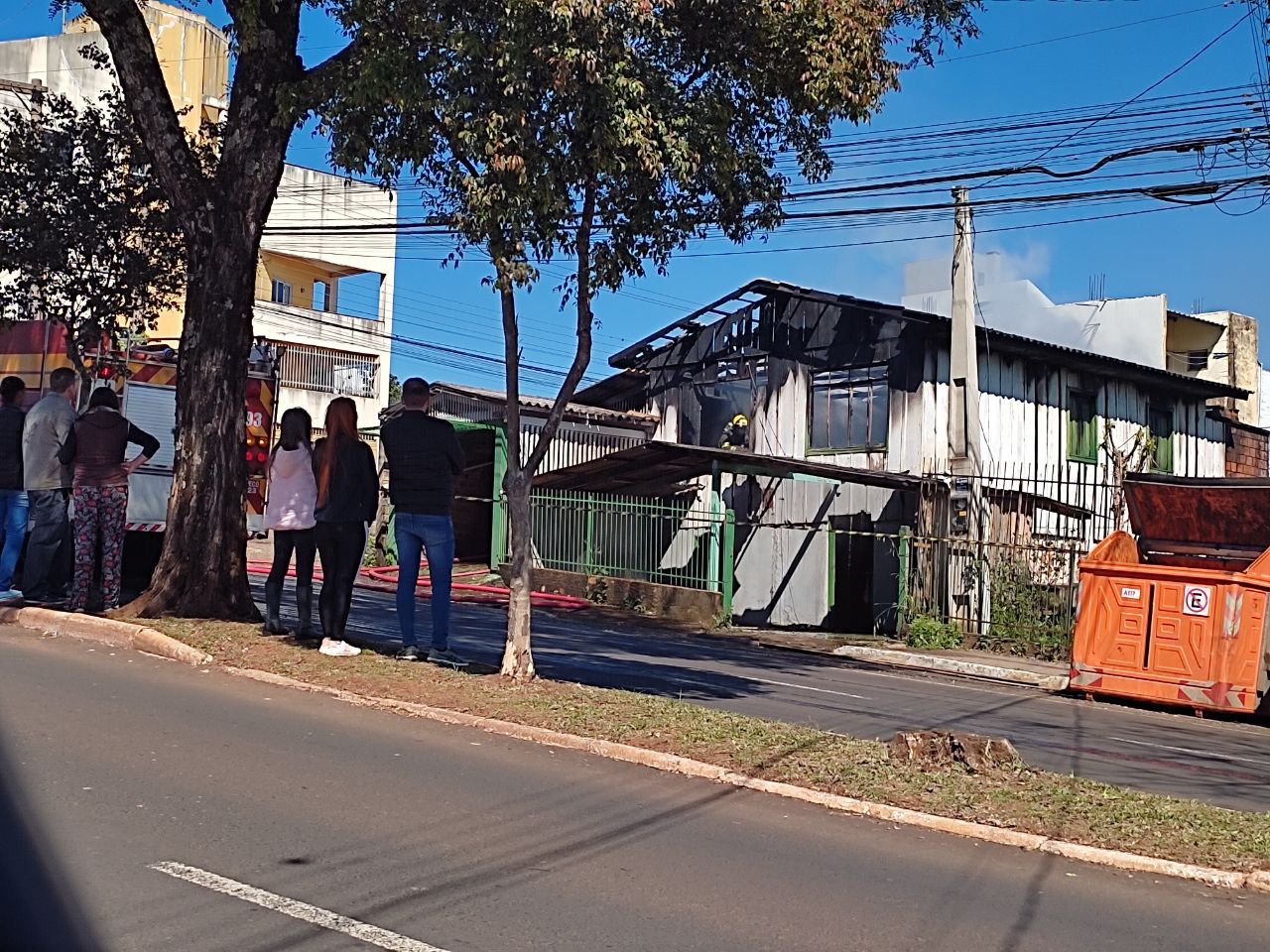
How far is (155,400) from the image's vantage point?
43.3 feet

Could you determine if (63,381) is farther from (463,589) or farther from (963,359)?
(963,359)

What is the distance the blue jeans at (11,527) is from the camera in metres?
10.9

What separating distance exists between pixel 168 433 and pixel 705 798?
8.85m

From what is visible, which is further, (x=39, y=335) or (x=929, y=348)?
(x=929, y=348)

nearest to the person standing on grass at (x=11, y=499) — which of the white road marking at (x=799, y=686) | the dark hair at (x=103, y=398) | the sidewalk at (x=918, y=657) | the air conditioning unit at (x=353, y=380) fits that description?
the dark hair at (x=103, y=398)

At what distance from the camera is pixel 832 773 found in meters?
6.73

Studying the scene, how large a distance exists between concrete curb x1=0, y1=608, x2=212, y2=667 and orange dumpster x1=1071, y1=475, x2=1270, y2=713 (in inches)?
356

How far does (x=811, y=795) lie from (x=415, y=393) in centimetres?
432

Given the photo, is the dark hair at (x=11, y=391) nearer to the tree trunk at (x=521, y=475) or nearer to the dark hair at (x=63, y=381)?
the dark hair at (x=63, y=381)

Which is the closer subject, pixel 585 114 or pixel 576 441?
pixel 585 114

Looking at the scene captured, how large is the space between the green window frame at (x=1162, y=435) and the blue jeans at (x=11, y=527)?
72.4 feet

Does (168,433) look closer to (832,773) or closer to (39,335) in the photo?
(39,335)

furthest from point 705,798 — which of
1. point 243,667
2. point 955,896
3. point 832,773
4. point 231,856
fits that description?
point 243,667

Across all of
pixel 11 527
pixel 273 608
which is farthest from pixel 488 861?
pixel 11 527
